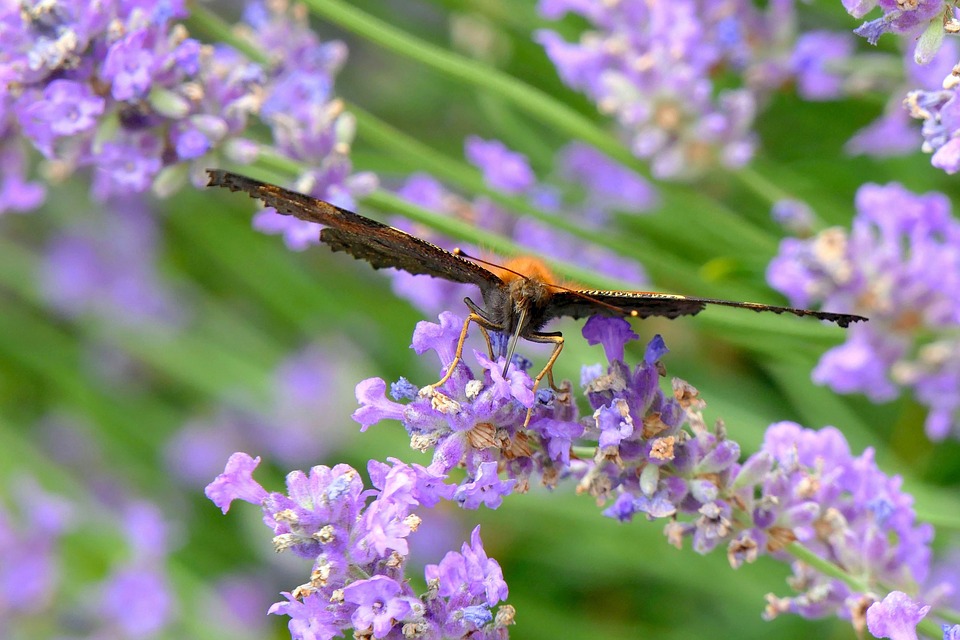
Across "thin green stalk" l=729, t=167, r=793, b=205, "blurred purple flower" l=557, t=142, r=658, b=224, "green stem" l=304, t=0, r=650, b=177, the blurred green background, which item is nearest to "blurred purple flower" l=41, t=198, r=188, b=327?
the blurred green background

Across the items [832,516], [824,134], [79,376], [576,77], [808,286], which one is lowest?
[832,516]

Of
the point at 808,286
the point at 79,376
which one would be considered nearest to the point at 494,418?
the point at 808,286

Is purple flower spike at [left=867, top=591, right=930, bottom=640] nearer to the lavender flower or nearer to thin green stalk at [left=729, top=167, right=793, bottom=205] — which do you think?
the lavender flower

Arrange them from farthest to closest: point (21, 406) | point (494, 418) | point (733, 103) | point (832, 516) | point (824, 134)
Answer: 1. point (21, 406)
2. point (824, 134)
3. point (733, 103)
4. point (832, 516)
5. point (494, 418)

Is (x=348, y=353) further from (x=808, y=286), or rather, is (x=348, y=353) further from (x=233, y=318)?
(x=808, y=286)

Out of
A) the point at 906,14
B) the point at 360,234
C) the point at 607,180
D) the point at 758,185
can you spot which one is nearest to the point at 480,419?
the point at 360,234

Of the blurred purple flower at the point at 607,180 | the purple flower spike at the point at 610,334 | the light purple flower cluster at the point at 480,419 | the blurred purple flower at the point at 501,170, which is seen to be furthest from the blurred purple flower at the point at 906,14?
the blurred purple flower at the point at 607,180

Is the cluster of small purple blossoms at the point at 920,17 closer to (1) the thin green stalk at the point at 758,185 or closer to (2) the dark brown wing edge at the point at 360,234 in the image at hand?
(2) the dark brown wing edge at the point at 360,234
